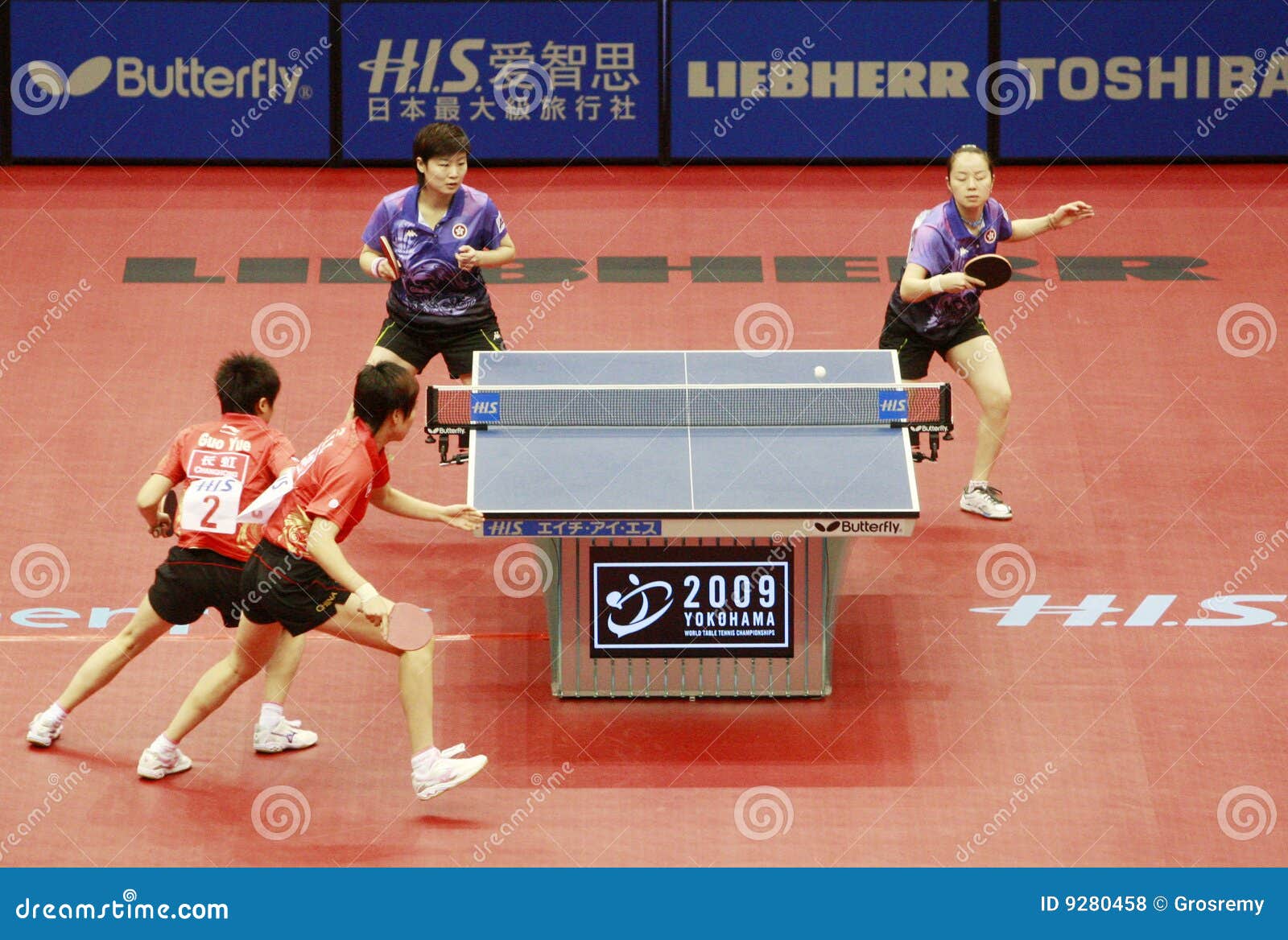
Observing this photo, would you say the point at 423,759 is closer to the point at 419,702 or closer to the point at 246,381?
the point at 419,702

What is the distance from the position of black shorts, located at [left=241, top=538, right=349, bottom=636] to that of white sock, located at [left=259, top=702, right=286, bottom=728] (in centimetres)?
59

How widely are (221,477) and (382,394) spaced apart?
0.75 metres

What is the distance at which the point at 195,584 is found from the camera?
6418 mm

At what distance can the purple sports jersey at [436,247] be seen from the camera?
7992mm

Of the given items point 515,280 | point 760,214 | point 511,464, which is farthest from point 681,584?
point 760,214

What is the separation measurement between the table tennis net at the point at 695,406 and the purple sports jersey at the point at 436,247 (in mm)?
1035

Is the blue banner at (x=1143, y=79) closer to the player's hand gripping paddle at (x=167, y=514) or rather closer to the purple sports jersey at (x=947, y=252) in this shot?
the purple sports jersey at (x=947, y=252)

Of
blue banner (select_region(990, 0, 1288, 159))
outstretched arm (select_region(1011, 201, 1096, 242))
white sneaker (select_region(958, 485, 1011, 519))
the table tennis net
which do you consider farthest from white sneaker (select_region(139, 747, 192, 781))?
blue banner (select_region(990, 0, 1288, 159))

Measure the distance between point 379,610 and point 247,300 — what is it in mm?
4960

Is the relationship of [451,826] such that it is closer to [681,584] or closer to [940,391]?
[681,584]

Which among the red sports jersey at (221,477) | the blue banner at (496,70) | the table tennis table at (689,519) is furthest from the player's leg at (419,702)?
the blue banner at (496,70)

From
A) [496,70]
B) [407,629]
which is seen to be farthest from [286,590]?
[496,70]

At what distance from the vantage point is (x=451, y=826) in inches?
247

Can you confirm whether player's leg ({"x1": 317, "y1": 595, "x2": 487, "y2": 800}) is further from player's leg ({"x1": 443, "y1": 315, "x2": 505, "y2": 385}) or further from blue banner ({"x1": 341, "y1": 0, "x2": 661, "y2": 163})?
blue banner ({"x1": 341, "y1": 0, "x2": 661, "y2": 163})
